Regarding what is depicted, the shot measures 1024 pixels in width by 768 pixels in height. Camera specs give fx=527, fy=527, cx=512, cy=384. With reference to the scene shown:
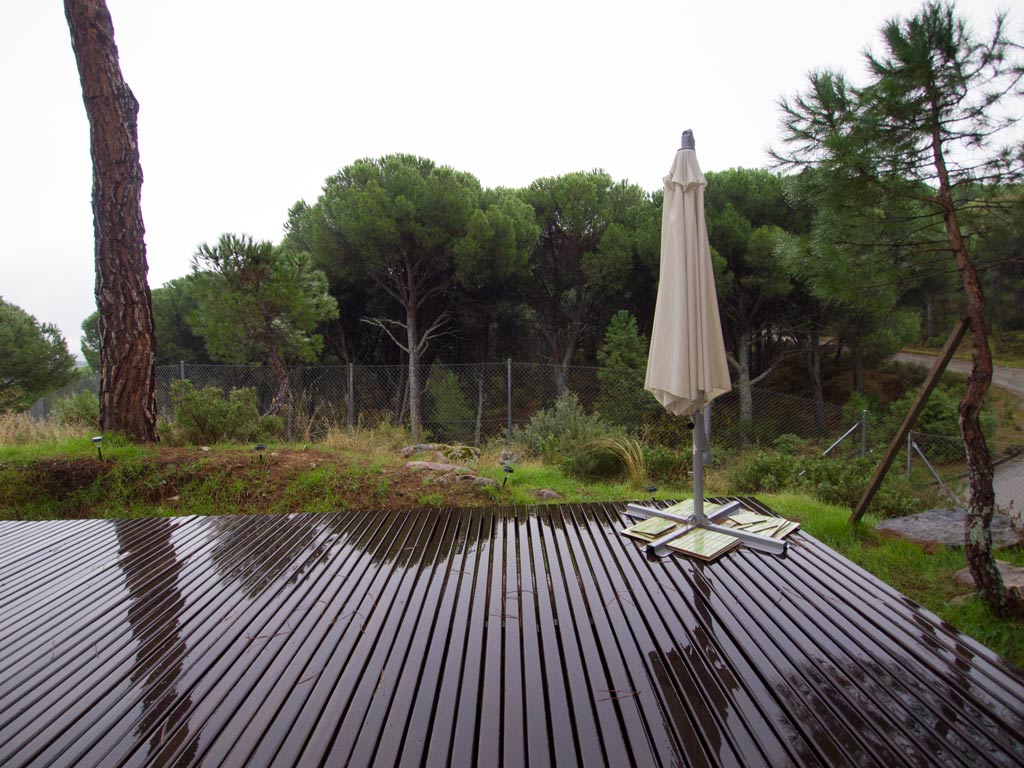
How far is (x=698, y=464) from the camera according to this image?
2244 mm

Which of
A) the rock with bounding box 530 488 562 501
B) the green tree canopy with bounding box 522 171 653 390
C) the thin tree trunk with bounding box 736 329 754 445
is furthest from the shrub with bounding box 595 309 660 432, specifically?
the rock with bounding box 530 488 562 501

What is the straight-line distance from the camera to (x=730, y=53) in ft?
17.8

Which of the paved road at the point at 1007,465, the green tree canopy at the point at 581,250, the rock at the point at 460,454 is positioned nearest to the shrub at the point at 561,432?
the rock at the point at 460,454

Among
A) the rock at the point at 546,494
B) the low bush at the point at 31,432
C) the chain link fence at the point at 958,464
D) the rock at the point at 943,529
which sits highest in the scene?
the low bush at the point at 31,432

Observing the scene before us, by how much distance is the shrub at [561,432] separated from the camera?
19.9 ft

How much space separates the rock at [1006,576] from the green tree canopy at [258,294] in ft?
23.9

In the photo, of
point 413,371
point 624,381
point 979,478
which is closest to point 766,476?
point 979,478

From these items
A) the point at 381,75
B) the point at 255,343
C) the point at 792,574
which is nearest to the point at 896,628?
the point at 792,574

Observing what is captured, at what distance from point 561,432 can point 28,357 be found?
1150 cm

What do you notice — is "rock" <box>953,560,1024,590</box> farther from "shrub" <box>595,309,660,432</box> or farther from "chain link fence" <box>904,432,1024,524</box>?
"shrub" <box>595,309,660,432</box>

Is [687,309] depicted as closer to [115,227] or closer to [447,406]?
[115,227]

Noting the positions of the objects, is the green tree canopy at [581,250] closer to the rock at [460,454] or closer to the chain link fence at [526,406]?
the chain link fence at [526,406]

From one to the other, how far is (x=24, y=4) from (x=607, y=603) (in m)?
7.36

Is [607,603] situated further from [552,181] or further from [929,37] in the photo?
[552,181]
